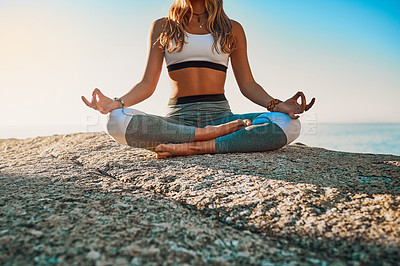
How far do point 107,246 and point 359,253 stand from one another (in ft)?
2.13

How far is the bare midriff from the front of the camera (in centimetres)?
230

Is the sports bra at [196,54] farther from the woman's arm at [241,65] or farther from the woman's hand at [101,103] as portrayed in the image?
the woman's hand at [101,103]

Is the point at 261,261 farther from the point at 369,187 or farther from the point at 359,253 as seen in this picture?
the point at 369,187

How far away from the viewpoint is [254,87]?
241 centimetres

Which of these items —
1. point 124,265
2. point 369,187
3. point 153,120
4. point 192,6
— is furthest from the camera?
point 192,6

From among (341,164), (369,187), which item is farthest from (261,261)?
(341,164)

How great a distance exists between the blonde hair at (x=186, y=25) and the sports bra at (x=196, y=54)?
3cm

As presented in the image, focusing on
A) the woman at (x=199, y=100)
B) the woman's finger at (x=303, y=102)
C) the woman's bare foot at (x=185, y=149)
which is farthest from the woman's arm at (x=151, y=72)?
the woman's finger at (x=303, y=102)

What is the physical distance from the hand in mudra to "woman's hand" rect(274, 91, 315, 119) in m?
1.20

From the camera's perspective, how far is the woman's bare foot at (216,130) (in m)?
1.91

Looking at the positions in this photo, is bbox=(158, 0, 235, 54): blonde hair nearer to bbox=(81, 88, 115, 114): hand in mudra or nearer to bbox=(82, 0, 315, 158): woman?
bbox=(82, 0, 315, 158): woman

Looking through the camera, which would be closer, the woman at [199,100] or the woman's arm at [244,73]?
the woman at [199,100]

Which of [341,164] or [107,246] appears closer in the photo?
[107,246]

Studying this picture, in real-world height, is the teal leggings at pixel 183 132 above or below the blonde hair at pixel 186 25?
below
